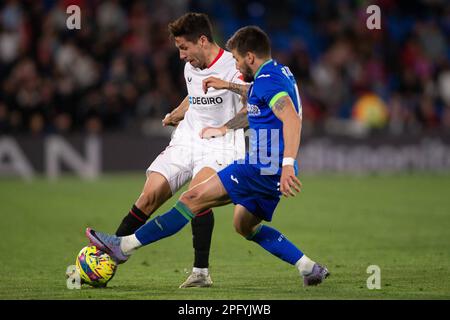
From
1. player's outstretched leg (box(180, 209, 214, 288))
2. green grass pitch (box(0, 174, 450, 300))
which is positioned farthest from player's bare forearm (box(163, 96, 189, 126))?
green grass pitch (box(0, 174, 450, 300))

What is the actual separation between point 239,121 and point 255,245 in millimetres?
3084

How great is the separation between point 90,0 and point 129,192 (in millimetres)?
6189

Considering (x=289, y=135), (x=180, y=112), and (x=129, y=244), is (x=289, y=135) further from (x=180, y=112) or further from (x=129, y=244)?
(x=180, y=112)

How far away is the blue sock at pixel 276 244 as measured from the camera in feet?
25.0

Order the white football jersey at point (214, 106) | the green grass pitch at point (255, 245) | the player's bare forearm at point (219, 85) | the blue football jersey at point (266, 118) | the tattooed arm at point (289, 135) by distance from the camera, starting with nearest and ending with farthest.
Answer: the tattooed arm at point (289, 135) → the blue football jersey at point (266, 118) → the green grass pitch at point (255, 245) → the player's bare forearm at point (219, 85) → the white football jersey at point (214, 106)

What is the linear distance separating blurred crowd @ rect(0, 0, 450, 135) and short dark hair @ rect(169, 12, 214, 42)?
452 inches

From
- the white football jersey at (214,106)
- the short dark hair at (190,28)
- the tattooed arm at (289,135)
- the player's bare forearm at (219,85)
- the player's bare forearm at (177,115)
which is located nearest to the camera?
the tattooed arm at (289,135)

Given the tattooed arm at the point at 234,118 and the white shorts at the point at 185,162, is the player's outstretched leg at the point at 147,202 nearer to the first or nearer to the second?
the white shorts at the point at 185,162

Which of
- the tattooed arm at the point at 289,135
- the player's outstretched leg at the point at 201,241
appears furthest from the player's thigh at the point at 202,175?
the tattooed arm at the point at 289,135

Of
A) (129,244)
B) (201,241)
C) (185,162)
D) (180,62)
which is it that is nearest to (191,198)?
(129,244)

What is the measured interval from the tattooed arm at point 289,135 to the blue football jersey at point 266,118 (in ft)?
0.34

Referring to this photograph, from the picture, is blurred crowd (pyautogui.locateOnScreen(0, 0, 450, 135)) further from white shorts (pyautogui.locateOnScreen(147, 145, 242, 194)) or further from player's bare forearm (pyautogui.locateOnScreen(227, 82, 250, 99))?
player's bare forearm (pyautogui.locateOnScreen(227, 82, 250, 99))
